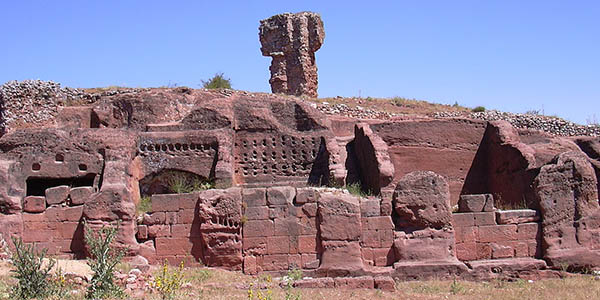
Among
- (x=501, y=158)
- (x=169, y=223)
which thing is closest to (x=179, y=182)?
(x=169, y=223)

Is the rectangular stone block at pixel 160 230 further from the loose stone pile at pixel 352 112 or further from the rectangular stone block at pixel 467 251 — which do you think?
the loose stone pile at pixel 352 112

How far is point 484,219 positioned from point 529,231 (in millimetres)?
953

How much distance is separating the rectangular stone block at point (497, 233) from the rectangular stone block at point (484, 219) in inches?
3.2

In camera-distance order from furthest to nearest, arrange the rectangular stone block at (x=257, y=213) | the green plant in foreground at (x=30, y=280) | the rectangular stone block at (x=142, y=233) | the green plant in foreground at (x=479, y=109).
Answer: the green plant in foreground at (x=479, y=109), the rectangular stone block at (x=142, y=233), the rectangular stone block at (x=257, y=213), the green plant in foreground at (x=30, y=280)

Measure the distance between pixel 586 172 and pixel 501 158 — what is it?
8.89 feet

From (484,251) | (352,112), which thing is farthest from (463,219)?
(352,112)

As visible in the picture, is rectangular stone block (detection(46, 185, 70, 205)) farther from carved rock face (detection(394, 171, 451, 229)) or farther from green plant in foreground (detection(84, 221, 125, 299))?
carved rock face (detection(394, 171, 451, 229))

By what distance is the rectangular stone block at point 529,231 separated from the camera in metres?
14.6

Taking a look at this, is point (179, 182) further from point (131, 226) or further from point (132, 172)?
point (131, 226)

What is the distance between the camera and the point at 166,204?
14266 mm

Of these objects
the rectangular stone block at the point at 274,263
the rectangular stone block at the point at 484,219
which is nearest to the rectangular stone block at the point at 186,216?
the rectangular stone block at the point at 274,263

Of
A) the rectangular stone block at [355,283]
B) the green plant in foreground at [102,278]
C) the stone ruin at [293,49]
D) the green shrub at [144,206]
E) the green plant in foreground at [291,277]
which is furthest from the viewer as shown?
the stone ruin at [293,49]

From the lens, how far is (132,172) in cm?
1571

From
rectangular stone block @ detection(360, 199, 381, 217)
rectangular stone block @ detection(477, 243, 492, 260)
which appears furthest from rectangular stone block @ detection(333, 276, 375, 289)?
rectangular stone block @ detection(477, 243, 492, 260)
